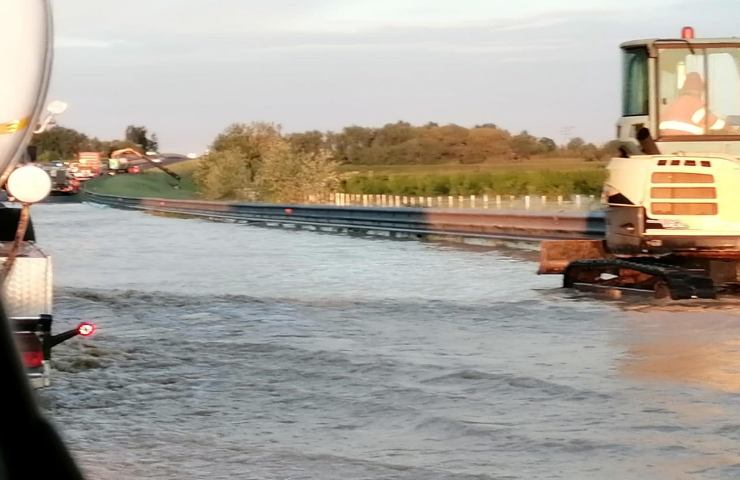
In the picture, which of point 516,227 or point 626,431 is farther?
point 516,227

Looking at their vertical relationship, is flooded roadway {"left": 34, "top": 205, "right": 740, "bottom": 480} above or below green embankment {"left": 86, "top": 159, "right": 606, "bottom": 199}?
below

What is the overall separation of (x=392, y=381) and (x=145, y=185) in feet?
260

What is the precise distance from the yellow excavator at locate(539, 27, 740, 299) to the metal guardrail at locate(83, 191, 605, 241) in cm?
674

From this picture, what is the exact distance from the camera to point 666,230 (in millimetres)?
16703

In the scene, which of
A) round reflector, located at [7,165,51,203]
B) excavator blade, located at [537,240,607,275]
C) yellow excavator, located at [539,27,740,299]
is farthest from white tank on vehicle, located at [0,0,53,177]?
excavator blade, located at [537,240,607,275]

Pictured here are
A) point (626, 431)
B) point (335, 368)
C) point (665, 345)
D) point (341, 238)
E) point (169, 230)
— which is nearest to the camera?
point (626, 431)

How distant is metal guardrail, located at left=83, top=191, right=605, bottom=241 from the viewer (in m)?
26.5

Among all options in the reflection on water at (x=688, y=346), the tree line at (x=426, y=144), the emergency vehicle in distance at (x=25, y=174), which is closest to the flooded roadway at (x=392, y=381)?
the reflection on water at (x=688, y=346)

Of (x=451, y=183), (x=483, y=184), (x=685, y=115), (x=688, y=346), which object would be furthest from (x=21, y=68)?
(x=451, y=183)

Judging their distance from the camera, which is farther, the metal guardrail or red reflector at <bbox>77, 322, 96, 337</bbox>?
the metal guardrail

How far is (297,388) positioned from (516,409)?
73.5 inches

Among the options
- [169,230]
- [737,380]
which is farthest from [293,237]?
[737,380]

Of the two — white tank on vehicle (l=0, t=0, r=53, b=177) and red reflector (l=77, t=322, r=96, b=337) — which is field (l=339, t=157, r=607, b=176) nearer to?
red reflector (l=77, t=322, r=96, b=337)

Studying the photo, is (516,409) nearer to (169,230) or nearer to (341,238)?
(341,238)
